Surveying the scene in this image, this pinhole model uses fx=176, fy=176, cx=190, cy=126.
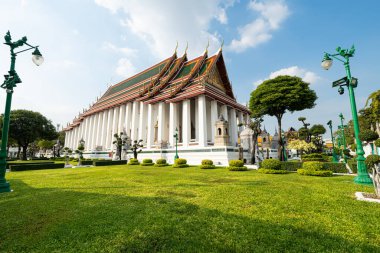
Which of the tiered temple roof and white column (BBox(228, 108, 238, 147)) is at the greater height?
the tiered temple roof

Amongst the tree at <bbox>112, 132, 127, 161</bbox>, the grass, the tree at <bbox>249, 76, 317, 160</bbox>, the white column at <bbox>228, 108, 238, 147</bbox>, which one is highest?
the tree at <bbox>249, 76, 317, 160</bbox>

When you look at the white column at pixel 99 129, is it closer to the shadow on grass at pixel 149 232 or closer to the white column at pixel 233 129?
the white column at pixel 233 129

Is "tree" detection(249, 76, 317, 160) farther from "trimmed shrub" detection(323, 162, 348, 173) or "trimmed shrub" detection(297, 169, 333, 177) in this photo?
"trimmed shrub" detection(297, 169, 333, 177)

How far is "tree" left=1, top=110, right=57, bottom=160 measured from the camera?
124 ft

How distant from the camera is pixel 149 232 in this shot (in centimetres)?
332

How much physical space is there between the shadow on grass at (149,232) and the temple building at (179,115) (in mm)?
16236

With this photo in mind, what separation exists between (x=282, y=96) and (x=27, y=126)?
167 feet

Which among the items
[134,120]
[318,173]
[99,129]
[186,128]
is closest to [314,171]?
[318,173]

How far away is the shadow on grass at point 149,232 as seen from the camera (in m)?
2.85

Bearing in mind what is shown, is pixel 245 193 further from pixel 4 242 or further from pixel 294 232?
pixel 4 242

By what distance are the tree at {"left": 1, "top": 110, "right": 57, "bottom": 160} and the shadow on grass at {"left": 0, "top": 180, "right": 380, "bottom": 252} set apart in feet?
150

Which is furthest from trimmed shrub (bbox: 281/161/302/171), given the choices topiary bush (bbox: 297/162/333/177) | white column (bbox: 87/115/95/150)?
white column (bbox: 87/115/95/150)

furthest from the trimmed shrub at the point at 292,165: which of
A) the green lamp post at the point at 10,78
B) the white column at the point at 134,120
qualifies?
the white column at the point at 134,120

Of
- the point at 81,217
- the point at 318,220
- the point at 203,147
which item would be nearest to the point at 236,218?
the point at 318,220
